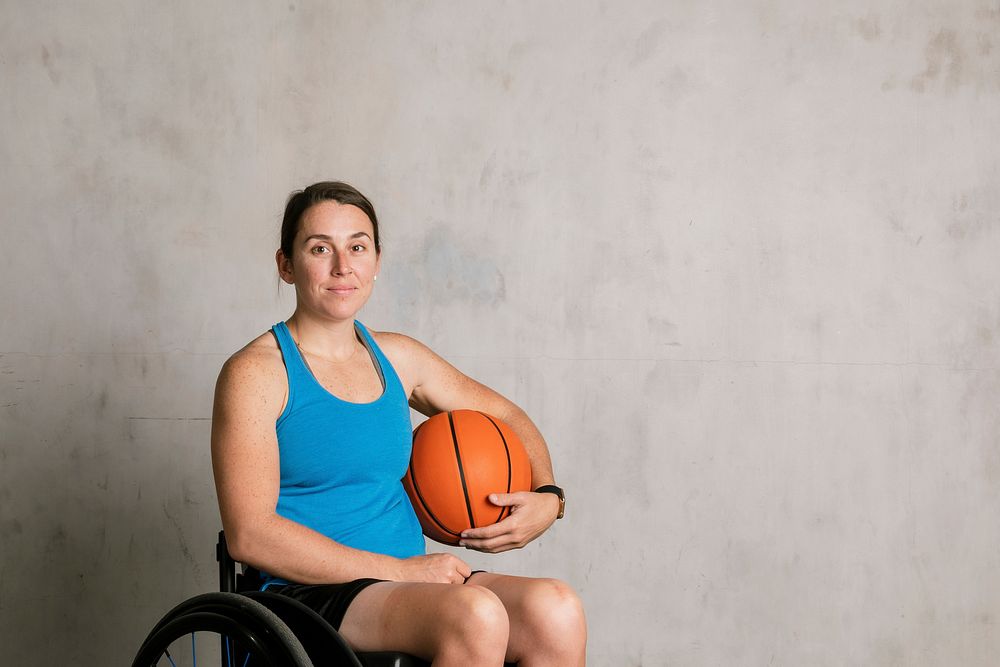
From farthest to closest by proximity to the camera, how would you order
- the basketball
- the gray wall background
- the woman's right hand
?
the gray wall background → the basketball → the woman's right hand

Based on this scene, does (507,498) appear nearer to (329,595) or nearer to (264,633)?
(329,595)

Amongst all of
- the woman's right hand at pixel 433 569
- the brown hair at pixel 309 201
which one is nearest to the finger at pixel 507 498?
the woman's right hand at pixel 433 569

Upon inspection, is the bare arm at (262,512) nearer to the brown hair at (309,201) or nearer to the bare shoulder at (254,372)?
the bare shoulder at (254,372)

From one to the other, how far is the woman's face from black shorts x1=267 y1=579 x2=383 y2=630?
50 centimetres

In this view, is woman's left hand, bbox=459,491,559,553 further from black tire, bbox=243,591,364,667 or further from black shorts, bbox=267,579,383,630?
black tire, bbox=243,591,364,667

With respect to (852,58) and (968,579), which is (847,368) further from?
(852,58)

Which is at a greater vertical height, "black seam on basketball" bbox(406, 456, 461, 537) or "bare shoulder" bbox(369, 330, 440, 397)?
"bare shoulder" bbox(369, 330, 440, 397)

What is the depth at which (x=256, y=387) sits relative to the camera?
170 centimetres

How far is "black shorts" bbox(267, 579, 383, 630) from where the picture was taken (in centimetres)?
160

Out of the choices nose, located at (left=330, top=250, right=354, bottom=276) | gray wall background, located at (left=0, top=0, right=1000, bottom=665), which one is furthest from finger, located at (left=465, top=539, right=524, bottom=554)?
gray wall background, located at (left=0, top=0, right=1000, bottom=665)

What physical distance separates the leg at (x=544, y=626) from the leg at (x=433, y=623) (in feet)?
0.40

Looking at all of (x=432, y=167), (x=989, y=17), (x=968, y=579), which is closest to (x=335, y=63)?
(x=432, y=167)

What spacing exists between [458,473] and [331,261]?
461mm

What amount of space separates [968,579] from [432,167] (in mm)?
2142
